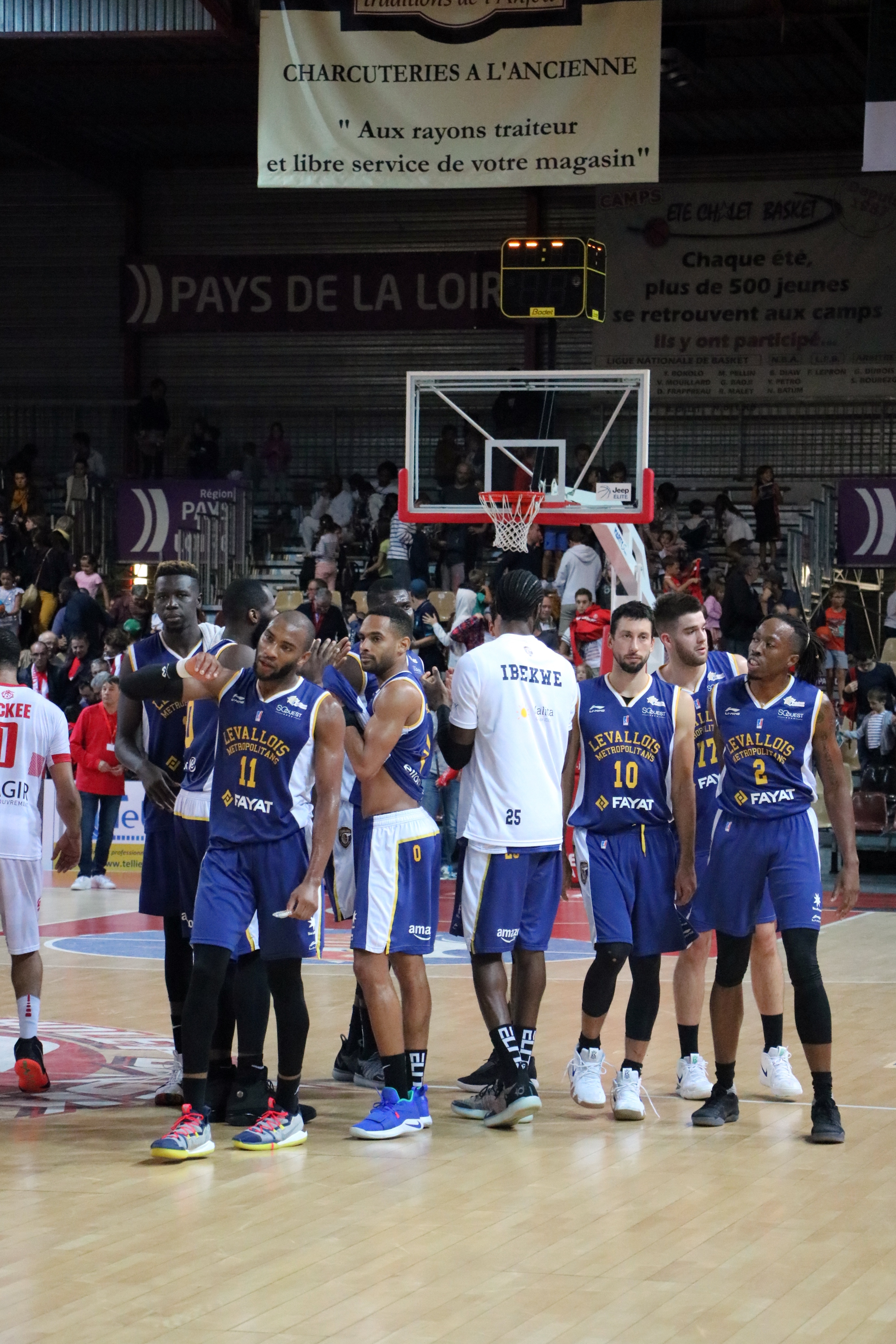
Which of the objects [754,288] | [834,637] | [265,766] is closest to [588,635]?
[834,637]

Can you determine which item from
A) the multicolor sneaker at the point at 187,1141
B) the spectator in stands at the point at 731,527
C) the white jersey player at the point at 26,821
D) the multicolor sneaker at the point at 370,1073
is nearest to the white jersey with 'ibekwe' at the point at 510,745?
the multicolor sneaker at the point at 370,1073

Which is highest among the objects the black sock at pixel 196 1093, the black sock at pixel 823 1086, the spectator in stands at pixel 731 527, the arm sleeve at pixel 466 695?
the spectator in stands at pixel 731 527

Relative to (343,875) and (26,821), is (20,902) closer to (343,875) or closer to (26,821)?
(26,821)

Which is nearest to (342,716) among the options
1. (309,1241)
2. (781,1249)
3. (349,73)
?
(309,1241)

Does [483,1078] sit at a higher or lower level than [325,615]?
lower

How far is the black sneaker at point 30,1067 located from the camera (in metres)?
7.57

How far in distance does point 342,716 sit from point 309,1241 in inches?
79.7

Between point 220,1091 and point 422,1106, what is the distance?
2.68 ft

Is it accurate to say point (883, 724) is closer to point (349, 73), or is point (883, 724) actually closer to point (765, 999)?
point (349, 73)

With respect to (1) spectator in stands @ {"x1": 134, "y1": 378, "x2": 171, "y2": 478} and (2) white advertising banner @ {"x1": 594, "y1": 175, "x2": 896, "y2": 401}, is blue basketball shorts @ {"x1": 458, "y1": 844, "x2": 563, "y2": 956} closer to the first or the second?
(2) white advertising banner @ {"x1": 594, "y1": 175, "x2": 896, "y2": 401}

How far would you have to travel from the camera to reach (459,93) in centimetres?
1692

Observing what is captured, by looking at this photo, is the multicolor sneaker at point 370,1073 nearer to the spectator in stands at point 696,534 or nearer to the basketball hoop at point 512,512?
the basketball hoop at point 512,512

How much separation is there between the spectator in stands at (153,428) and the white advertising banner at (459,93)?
9573 millimetres

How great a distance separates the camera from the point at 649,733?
7301mm
